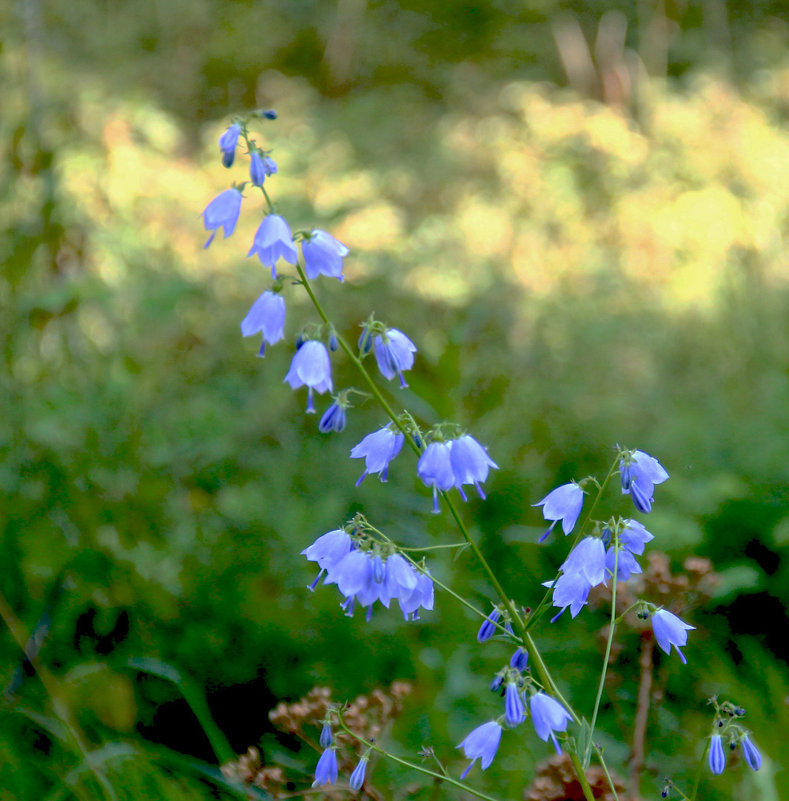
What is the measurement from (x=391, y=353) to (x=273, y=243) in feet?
0.72

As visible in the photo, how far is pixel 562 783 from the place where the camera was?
166cm

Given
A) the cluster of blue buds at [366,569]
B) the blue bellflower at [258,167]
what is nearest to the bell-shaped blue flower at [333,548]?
the cluster of blue buds at [366,569]

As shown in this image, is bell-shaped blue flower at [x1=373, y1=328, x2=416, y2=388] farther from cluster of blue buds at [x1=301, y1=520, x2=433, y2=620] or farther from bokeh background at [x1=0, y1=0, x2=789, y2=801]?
bokeh background at [x1=0, y1=0, x2=789, y2=801]

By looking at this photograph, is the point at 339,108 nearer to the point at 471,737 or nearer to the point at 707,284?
the point at 707,284

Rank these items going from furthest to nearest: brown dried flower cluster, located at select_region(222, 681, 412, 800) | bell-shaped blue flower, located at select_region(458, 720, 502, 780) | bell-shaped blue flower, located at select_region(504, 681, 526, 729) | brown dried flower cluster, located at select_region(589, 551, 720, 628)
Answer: brown dried flower cluster, located at select_region(589, 551, 720, 628)
brown dried flower cluster, located at select_region(222, 681, 412, 800)
bell-shaped blue flower, located at select_region(458, 720, 502, 780)
bell-shaped blue flower, located at select_region(504, 681, 526, 729)

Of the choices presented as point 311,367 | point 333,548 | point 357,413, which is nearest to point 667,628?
point 333,548

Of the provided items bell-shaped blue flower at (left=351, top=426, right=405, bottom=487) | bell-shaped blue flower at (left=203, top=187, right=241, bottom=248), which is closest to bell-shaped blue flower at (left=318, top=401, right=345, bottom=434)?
bell-shaped blue flower at (left=351, top=426, right=405, bottom=487)

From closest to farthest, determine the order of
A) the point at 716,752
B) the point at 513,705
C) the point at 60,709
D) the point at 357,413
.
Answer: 1. the point at 513,705
2. the point at 716,752
3. the point at 60,709
4. the point at 357,413

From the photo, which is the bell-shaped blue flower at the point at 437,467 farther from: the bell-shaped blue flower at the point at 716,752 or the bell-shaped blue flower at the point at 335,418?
the bell-shaped blue flower at the point at 716,752

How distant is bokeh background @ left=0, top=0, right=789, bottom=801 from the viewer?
217cm

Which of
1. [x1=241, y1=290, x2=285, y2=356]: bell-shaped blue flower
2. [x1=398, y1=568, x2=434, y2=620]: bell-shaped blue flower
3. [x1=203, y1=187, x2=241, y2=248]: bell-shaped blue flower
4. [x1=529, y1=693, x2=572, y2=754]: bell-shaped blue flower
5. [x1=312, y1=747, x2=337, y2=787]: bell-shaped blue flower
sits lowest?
[x1=312, y1=747, x2=337, y2=787]: bell-shaped blue flower

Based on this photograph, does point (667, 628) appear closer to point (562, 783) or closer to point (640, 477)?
point (640, 477)

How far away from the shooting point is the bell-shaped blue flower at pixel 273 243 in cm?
112

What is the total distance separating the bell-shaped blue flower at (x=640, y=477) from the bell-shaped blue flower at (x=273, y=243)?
1.73 feet
